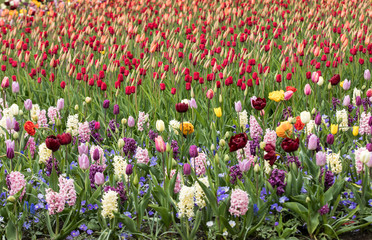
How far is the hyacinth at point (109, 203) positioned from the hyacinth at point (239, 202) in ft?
2.17

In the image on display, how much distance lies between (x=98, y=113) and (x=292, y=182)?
2300 millimetres

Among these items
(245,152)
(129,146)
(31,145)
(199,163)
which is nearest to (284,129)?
(245,152)

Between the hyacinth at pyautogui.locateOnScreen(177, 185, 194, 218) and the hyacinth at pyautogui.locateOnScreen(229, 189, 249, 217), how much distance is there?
226 mm

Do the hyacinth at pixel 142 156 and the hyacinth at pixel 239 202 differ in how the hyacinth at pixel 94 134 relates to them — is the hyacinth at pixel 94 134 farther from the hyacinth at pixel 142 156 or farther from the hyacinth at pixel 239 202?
the hyacinth at pixel 239 202


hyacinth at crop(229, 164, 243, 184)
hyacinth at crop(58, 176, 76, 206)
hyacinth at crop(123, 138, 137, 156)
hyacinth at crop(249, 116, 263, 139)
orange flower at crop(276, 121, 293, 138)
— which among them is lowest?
hyacinth at crop(58, 176, 76, 206)

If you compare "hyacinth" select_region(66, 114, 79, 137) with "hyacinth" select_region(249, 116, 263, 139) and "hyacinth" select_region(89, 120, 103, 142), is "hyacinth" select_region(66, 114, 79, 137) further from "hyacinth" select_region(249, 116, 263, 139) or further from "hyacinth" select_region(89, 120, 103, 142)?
"hyacinth" select_region(249, 116, 263, 139)

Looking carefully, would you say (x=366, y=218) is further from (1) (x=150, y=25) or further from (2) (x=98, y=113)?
(1) (x=150, y=25)

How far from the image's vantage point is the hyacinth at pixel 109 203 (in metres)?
2.86

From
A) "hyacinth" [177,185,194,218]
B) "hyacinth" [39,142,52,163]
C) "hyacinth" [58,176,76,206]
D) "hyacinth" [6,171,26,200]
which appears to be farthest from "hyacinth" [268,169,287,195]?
"hyacinth" [39,142,52,163]

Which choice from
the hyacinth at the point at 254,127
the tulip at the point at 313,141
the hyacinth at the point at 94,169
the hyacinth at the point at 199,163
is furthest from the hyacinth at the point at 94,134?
the tulip at the point at 313,141

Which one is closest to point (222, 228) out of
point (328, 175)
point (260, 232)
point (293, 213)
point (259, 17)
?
point (260, 232)

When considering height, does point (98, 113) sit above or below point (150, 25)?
below

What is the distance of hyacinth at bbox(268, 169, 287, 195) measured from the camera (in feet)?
10.2

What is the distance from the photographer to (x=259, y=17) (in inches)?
348
